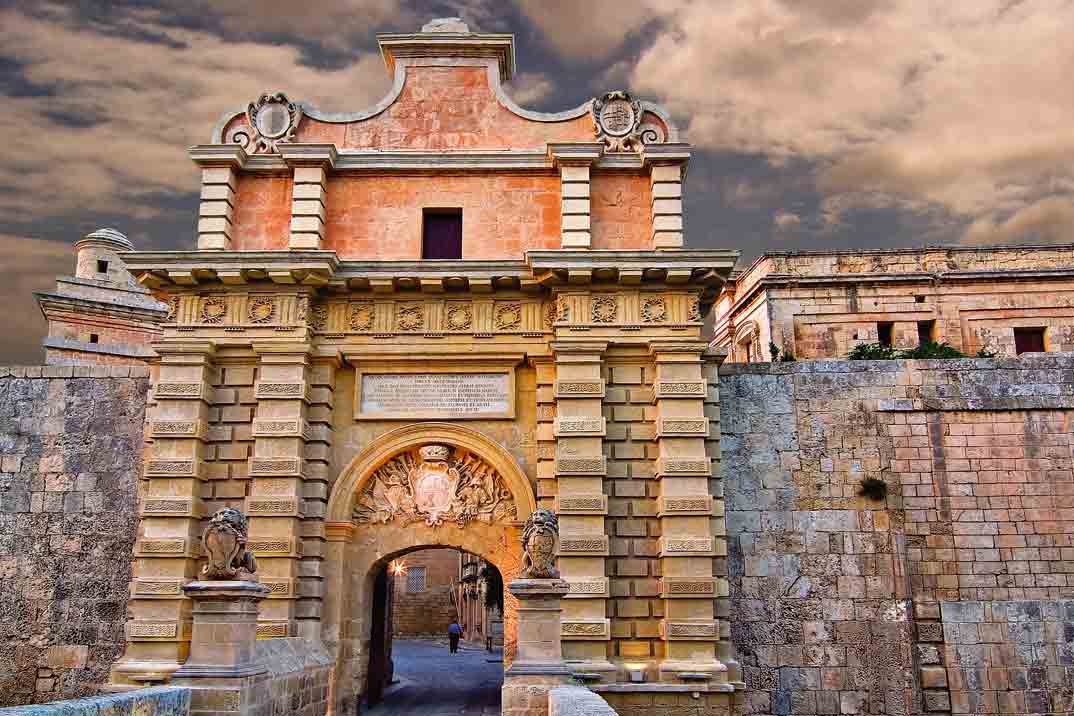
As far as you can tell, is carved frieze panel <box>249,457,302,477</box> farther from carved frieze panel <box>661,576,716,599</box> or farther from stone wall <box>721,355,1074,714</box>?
stone wall <box>721,355,1074,714</box>

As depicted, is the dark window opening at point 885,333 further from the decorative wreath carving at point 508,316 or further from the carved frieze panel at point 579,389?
the decorative wreath carving at point 508,316

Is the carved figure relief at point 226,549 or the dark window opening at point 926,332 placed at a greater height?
the dark window opening at point 926,332

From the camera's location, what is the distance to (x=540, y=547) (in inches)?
465

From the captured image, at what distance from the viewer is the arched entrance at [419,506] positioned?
579 inches

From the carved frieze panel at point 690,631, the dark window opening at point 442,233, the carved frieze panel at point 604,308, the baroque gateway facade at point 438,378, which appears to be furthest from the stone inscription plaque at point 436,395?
the carved frieze panel at point 690,631

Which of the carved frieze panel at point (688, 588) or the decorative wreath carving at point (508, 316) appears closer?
the carved frieze panel at point (688, 588)

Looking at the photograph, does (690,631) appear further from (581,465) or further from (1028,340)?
(1028,340)

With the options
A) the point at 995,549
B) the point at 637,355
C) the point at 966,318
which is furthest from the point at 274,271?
the point at 966,318

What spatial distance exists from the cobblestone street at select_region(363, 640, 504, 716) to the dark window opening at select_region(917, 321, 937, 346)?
13.0m

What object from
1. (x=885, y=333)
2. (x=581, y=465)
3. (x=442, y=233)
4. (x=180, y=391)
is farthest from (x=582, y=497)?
(x=885, y=333)

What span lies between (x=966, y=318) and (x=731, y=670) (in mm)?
13573

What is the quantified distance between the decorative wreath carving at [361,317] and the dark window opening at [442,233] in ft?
4.42

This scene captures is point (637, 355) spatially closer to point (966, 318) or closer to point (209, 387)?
point (209, 387)

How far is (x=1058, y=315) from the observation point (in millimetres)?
23703
